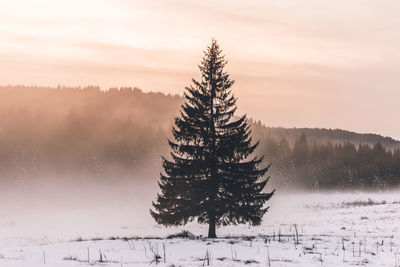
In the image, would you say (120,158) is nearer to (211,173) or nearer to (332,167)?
(332,167)

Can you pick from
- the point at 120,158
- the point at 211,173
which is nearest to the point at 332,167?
the point at 120,158

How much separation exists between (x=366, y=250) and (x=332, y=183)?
300 ft

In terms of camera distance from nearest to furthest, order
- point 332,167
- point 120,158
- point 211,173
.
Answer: point 211,173, point 120,158, point 332,167

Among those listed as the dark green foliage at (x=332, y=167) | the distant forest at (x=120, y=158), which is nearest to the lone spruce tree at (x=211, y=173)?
the distant forest at (x=120, y=158)

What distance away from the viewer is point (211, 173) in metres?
25.8

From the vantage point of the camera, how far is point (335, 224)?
35.6 meters

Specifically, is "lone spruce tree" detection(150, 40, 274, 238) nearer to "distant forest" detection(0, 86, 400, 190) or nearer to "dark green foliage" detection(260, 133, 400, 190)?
"distant forest" detection(0, 86, 400, 190)

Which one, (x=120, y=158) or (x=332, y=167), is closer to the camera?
(x=120, y=158)

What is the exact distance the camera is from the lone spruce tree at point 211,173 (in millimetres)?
25312

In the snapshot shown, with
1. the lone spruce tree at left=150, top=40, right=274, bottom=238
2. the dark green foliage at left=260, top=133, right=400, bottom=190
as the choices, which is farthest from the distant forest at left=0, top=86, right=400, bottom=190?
the lone spruce tree at left=150, top=40, right=274, bottom=238

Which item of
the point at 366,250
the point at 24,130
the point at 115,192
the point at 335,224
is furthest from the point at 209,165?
the point at 24,130

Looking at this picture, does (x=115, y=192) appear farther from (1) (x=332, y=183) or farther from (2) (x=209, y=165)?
(2) (x=209, y=165)

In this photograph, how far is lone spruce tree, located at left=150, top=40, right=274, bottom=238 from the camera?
25.3 meters

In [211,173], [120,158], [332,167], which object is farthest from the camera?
[332,167]
